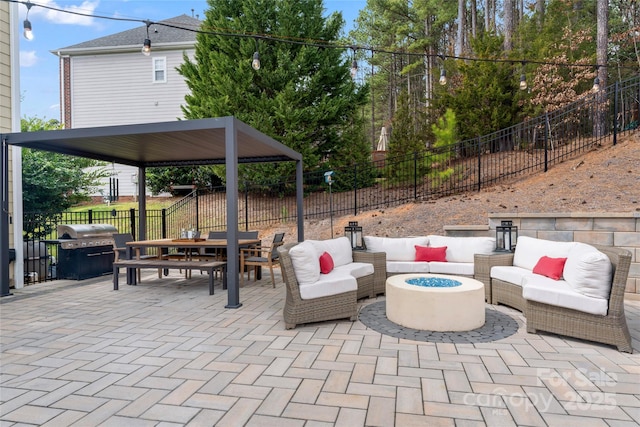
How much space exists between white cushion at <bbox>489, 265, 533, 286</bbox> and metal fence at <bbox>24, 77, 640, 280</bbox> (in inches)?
185

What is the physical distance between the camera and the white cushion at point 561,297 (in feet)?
10.8

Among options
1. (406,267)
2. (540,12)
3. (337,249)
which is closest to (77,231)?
(337,249)

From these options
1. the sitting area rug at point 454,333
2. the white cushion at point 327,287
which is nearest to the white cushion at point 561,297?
the sitting area rug at point 454,333

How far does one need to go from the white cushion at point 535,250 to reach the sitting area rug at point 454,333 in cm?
80

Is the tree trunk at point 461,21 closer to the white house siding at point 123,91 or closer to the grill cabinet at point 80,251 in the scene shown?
the white house siding at point 123,91

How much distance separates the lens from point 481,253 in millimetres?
5340

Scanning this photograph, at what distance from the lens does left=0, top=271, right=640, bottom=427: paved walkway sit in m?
2.23

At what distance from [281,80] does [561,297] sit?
31.5 feet

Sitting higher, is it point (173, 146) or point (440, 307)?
point (173, 146)

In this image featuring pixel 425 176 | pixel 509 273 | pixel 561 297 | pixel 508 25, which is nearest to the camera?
pixel 561 297

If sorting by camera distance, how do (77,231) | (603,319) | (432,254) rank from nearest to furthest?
(603,319)
(432,254)
(77,231)

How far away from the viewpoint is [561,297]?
11.4 ft

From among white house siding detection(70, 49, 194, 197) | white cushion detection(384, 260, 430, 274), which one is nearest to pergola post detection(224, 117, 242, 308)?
white cushion detection(384, 260, 430, 274)

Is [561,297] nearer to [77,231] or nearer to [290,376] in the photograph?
[290,376]
